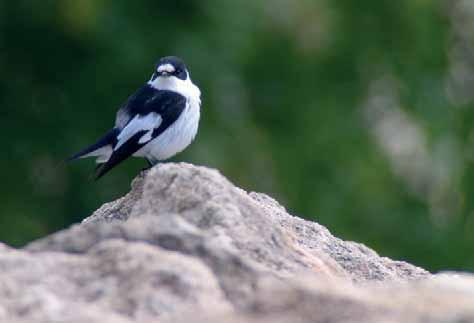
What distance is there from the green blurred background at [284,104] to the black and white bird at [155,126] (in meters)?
6.10

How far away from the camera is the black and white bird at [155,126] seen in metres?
8.32

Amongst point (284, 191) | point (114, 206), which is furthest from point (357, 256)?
point (284, 191)

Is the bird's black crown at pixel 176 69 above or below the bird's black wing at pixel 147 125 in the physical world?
above

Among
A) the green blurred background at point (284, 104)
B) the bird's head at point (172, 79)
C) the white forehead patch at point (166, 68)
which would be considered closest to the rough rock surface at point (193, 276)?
the bird's head at point (172, 79)

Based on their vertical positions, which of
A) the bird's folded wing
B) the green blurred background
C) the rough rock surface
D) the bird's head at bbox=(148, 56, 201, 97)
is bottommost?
the rough rock surface

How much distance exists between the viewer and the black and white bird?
832cm

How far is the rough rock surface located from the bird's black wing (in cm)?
343

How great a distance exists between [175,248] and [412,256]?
11.3 metres

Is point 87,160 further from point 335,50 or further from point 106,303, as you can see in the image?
point 106,303

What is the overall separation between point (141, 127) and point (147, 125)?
0.04 meters

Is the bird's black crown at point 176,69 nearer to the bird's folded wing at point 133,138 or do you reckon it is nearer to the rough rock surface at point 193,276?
the bird's folded wing at point 133,138

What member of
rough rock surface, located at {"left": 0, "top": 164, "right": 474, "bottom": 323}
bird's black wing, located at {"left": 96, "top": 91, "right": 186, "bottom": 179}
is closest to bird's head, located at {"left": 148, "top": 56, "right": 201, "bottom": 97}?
bird's black wing, located at {"left": 96, "top": 91, "right": 186, "bottom": 179}

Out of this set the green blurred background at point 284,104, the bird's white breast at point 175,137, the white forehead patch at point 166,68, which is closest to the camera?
the bird's white breast at point 175,137

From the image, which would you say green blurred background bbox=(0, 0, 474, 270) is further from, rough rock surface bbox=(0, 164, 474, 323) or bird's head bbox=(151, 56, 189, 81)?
rough rock surface bbox=(0, 164, 474, 323)
